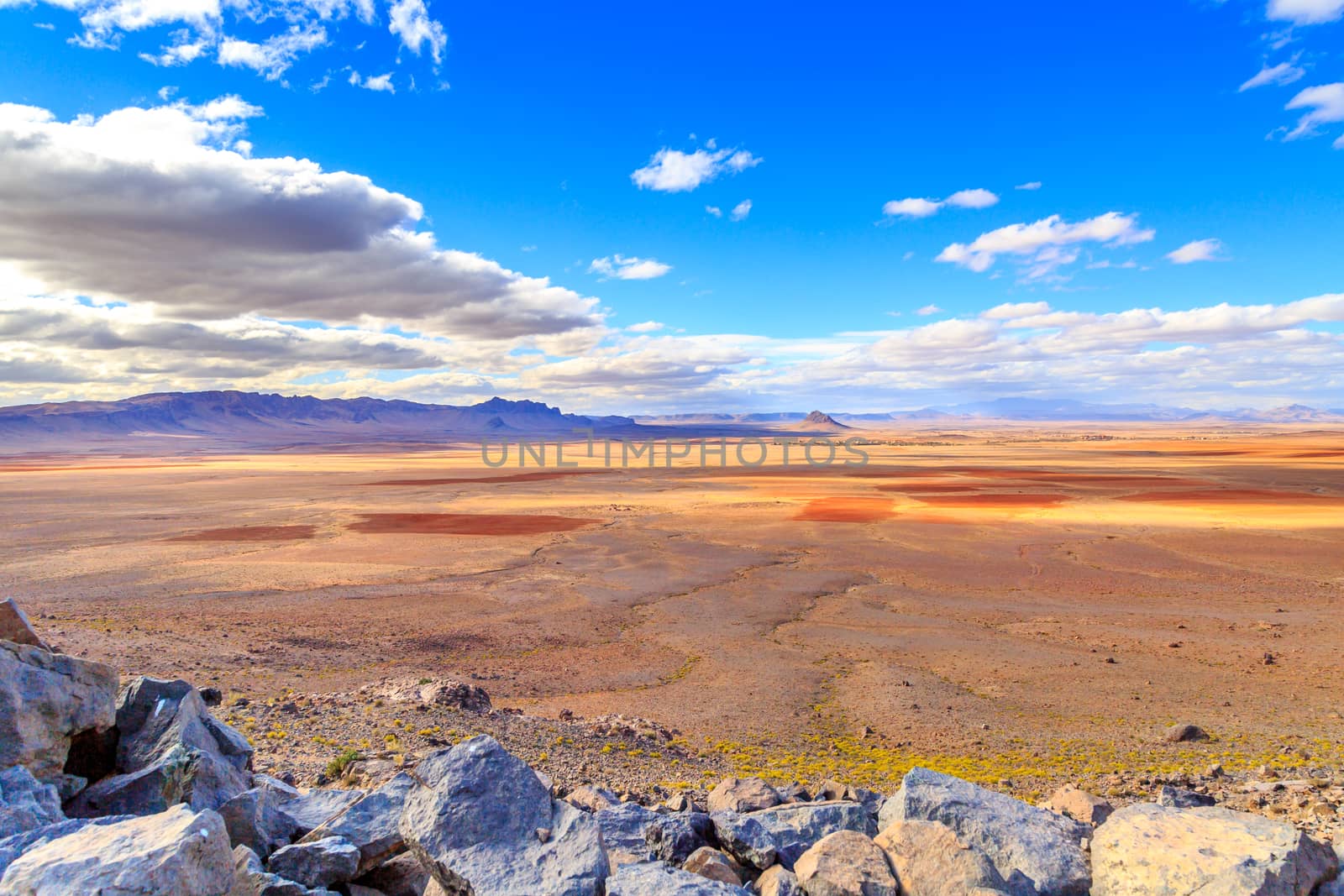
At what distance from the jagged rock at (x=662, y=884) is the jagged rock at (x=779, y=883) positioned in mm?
185

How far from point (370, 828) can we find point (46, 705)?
2.61 meters

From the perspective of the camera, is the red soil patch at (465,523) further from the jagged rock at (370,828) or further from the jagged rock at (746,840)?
the jagged rock at (746,840)

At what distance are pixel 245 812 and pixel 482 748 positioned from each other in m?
1.50

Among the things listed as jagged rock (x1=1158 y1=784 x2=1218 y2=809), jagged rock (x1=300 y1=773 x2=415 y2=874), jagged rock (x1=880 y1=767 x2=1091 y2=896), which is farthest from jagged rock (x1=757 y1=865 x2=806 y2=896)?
jagged rock (x1=1158 y1=784 x2=1218 y2=809)

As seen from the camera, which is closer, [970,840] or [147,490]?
[970,840]

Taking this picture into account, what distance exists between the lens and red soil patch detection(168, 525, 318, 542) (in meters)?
27.4

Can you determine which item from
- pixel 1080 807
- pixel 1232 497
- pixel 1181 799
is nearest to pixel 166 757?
pixel 1080 807

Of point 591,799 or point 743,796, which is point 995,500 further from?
point 591,799

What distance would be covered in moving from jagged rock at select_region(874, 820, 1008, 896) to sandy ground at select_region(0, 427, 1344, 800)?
371 centimetres

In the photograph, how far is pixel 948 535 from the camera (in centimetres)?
2795

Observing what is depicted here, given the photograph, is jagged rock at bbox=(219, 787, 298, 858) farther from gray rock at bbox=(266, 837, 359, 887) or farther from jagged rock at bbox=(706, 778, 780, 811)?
jagged rock at bbox=(706, 778, 780, 811)

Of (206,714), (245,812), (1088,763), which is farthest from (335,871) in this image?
(1088,763)

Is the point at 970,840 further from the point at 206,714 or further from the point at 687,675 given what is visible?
the point at 687,675

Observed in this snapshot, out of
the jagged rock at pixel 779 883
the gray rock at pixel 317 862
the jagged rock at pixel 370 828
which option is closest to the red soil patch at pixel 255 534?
Result: the jagged rock at pixel 370 828
